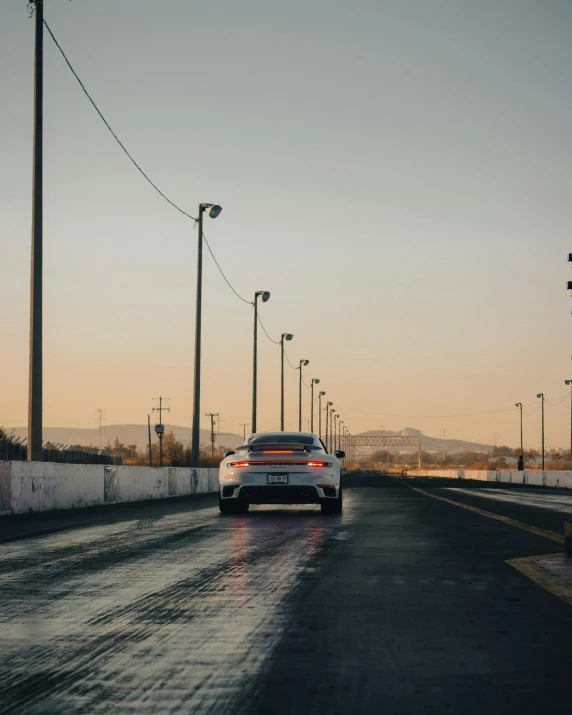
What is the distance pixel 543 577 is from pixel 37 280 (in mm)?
14806

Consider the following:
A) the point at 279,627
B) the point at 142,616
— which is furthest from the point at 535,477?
the point at 279,627

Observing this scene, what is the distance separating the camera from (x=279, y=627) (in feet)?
22.0

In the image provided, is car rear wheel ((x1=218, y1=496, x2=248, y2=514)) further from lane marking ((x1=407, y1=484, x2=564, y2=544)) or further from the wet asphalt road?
the wet asphalt road

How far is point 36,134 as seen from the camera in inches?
892

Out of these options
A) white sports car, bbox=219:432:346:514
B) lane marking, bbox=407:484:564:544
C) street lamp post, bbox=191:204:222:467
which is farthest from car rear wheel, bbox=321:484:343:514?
street lamp post, bbox=191:204:222:467

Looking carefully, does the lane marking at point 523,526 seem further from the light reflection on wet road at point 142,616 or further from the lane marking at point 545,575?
the light reflection on wet road at point 142,616

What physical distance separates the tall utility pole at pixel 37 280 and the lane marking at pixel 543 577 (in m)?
12.4

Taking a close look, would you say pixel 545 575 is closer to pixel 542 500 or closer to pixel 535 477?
pixel 542 500

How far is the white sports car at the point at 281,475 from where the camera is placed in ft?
58.0

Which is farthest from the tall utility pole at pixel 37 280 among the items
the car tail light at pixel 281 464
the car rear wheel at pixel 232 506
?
the car tail light at pixel 281 464

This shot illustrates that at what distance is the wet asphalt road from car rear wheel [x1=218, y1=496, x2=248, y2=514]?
529 cm

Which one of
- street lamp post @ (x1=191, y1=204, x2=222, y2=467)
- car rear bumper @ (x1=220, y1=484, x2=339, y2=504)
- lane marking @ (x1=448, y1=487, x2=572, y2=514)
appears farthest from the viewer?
street lamp post @ (x1=191, y1=204, x2=222, y2=467)

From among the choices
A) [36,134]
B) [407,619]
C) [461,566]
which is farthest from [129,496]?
[407,619]

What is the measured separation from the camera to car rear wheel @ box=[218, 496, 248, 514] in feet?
60.5
